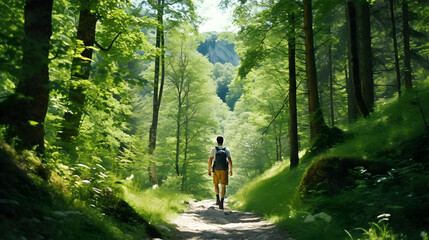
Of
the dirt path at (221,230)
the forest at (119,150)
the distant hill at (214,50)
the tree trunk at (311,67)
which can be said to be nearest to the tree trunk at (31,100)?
the forest at (119,150)

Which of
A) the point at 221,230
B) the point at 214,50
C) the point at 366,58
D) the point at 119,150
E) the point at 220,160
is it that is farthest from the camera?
the point at 214,50

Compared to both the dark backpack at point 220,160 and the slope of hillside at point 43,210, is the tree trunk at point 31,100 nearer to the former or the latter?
the slope of hillside at point 43,210

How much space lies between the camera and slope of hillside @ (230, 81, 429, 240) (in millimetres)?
3537

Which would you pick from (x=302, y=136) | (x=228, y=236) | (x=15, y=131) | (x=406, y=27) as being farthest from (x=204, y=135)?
(x=15, y=131)

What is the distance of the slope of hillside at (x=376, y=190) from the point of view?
11.6 feet

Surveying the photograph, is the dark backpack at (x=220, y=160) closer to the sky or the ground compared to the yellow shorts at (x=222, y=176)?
closer to the sky

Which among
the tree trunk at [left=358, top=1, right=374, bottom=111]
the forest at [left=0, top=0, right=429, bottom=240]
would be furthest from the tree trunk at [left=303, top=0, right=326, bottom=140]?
the tree trunk at [left=358, top=1, right=374, bottom=111]

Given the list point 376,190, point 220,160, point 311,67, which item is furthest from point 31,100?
point 311,67

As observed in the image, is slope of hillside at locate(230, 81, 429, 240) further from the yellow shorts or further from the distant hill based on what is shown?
the distant hill

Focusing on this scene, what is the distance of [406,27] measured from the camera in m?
14.2

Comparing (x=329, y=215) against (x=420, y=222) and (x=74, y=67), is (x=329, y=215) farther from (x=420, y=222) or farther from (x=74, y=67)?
(x=74, y=67)

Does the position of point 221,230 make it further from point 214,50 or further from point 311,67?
point 214,50

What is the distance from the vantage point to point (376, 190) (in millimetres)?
4359

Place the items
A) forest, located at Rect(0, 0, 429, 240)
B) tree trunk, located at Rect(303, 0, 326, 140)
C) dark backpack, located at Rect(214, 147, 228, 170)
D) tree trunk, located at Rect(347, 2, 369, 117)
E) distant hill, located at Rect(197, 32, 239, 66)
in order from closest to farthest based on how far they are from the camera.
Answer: forest, located at Rect(0, 0, 429, 240) → dark backpack, located at Rect(214, 147, 228, 170) → tree trunk, located at Rect(347, 2, 369, 117) → tree trunk, located at Rect(303, 0, 326, 140) → distant hill, located at Rect(197, 32, 239, 66)
